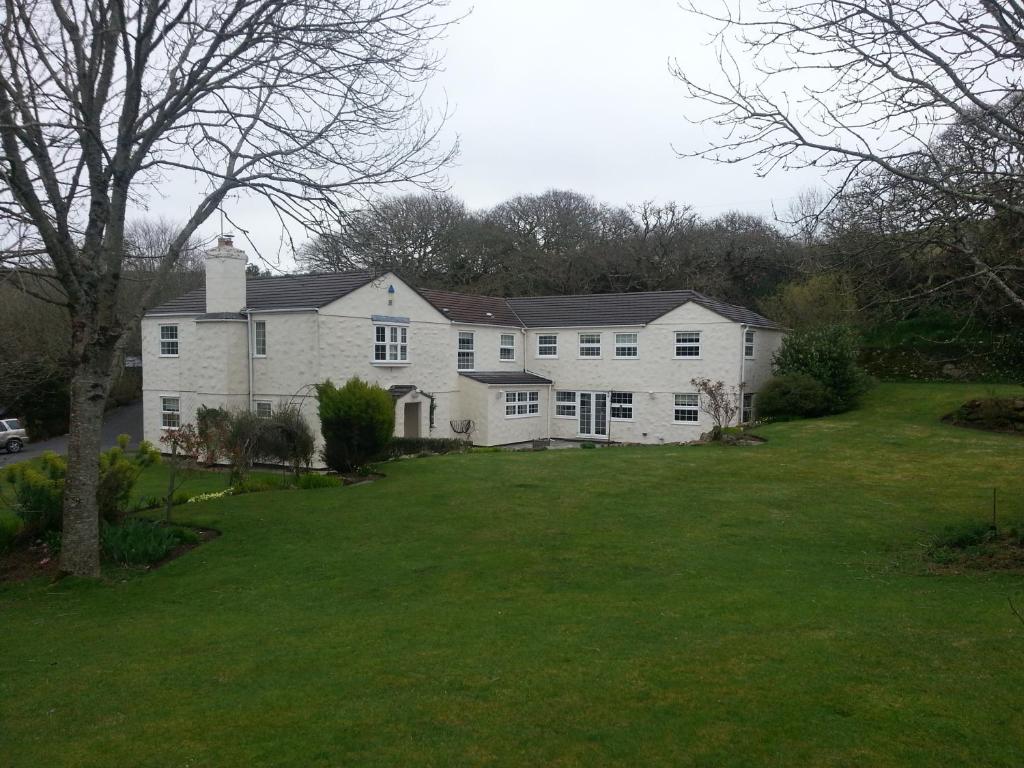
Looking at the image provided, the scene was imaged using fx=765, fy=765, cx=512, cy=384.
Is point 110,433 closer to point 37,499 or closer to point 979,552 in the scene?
point 37,499

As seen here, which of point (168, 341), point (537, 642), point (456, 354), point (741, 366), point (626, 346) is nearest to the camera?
point (537, 642)

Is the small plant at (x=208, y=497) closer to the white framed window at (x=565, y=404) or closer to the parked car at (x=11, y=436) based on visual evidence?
the white framed window at (x=565, y=404)

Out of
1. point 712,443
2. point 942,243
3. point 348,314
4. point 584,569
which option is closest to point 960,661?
point 942,243

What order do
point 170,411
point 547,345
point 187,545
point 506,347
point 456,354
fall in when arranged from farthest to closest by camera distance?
1. point 547,345
2. point 506,347
3. point 456,354
4. point 170,411
5. point 187,545

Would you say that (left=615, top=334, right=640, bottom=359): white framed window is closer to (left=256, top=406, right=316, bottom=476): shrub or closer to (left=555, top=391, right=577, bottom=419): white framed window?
(left=555, top=391, right=577, bottom=419): white framed window

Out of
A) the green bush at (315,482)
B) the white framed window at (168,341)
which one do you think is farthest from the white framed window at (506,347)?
the green bush at (315,482)

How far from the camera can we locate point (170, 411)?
32.8 metres

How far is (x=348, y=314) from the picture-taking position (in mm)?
28797

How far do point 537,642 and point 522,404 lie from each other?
89.6 feet

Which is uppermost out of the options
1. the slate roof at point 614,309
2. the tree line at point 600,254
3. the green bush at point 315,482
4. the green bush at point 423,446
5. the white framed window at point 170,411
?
the tree line at point 600,254

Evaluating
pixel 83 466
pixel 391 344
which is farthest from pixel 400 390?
pixel 83 466

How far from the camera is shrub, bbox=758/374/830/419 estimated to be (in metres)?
30.8

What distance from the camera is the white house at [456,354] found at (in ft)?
95.8

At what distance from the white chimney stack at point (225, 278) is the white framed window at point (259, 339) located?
3.84 ft
